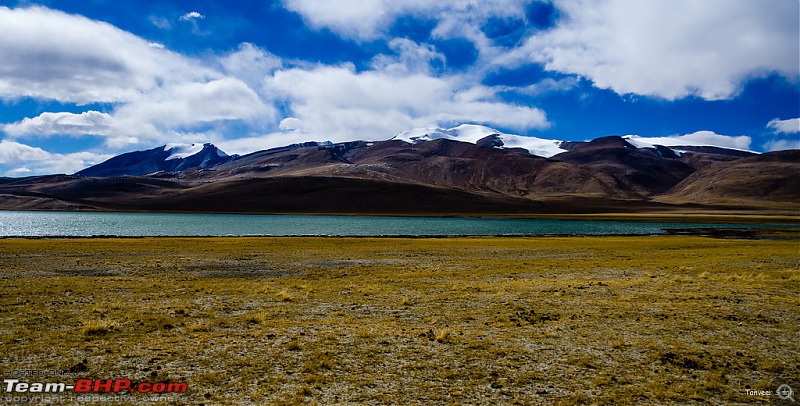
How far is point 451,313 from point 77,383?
1210 cm

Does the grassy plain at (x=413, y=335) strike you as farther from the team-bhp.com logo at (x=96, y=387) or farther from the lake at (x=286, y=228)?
the lake at (x=286, y=228)

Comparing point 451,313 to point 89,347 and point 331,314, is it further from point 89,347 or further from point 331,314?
point 89,347

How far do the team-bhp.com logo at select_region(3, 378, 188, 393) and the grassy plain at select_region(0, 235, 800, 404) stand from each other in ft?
→ 1.05

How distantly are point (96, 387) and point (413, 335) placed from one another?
8443mm

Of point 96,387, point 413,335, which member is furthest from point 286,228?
point 96,387

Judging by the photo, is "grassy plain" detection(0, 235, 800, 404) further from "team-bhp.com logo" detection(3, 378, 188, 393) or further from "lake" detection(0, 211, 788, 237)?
"lake" detection(0, 211, 788, 237)

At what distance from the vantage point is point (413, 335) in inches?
587

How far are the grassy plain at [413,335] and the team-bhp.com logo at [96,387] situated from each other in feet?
1.05

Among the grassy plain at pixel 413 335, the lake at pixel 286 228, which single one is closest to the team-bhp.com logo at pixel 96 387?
the grassy plain at pixel 413 335

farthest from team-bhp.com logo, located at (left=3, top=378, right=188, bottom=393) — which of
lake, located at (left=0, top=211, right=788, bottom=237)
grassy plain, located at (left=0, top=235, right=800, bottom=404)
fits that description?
lake, located at (left=0, top=211, right=788, bottom=237)

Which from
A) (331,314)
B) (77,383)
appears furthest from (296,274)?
(77,383)

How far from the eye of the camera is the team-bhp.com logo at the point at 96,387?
10227 mm

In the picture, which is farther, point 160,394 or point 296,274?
point 296,274

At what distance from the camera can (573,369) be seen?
11.9 metres
